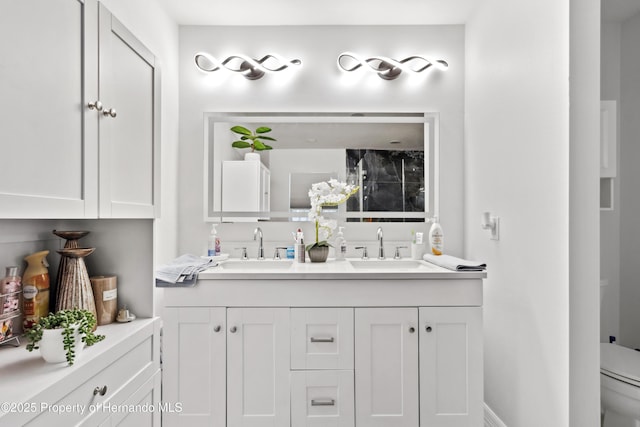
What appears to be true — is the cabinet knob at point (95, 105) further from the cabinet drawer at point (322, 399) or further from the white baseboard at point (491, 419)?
the white baseboard at point (491, 419)

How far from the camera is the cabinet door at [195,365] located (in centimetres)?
184

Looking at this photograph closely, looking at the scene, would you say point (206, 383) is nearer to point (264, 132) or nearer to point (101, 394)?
point (101, 394)

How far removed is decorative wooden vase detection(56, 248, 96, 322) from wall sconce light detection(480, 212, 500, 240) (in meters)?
1.83

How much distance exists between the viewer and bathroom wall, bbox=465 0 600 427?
54.5 inches

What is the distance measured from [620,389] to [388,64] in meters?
2.04

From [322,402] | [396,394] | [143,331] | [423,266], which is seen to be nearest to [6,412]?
[143,331]

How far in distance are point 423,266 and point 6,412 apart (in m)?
1.96

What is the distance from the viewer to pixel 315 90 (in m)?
2.49

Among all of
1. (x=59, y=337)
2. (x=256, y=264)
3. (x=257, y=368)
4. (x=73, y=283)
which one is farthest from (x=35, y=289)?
(x=256, y=264)

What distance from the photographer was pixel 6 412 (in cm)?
75

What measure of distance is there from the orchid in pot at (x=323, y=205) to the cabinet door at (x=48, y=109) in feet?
4.47

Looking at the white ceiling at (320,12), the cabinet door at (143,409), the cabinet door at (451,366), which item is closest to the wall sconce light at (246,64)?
the white ceiling at (320,12)

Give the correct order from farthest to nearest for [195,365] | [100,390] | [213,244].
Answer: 1. [213,244]
2. [195,365]
3. [100,390]

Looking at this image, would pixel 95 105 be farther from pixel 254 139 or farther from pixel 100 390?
pixel 254 139
